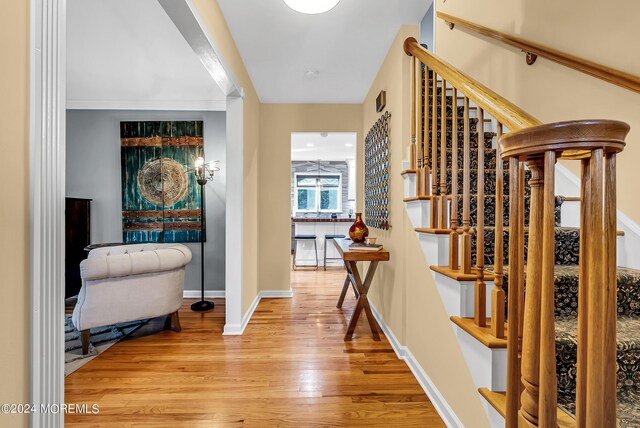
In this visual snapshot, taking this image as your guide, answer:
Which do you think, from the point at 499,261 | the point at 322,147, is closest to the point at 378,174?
the point at 499,261

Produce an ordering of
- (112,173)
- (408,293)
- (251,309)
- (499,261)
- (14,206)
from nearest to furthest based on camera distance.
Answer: (14,206) → (499,261) → (408,293) → (251,309) → (112,173)

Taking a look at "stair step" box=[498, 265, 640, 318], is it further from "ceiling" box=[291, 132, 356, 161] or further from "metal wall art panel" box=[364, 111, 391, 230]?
"ceiling" box=[291, 132, 356, 161]

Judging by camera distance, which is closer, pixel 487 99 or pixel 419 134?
pixel 487 99

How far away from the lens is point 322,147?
7457 mm

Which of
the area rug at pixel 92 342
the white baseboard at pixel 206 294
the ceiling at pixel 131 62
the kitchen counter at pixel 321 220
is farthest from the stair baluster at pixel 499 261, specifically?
the kitchen counter at pixel 321 220

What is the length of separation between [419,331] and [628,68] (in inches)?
72.0

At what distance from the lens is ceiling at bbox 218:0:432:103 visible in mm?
2258

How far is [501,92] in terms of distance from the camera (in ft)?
7.68

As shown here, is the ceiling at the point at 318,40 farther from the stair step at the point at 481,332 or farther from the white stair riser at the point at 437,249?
the stair step at the point at 481,332

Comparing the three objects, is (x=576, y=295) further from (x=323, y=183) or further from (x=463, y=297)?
(x=323, y=183)

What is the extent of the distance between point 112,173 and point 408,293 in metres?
4.15

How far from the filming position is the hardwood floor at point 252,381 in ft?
5.56

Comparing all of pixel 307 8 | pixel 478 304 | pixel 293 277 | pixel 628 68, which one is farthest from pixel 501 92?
pixel 293 277

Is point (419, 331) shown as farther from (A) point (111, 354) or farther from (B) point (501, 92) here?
(A) point (111, 354)
